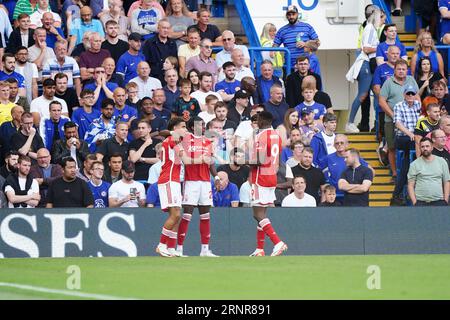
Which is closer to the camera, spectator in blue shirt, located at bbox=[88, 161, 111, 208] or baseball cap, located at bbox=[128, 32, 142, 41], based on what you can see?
spectator in blue shirt, located at bbox=[88, 161, 111, 208]

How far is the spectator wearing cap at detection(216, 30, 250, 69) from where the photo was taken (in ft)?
74.6

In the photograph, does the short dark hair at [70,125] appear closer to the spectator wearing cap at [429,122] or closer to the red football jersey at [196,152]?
the red football jersey at [196,152]

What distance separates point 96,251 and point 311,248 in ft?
11.5

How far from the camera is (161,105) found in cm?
2134

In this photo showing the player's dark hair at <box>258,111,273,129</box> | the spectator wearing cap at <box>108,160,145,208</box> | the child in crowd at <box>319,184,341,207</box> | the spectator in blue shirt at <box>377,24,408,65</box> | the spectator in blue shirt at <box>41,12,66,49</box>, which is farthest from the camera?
the spectator in blue shirt at <box>377,24,408,65</box>

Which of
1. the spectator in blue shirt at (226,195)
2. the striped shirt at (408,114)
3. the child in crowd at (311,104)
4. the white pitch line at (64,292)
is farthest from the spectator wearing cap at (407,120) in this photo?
the white pitch line at (64,292)

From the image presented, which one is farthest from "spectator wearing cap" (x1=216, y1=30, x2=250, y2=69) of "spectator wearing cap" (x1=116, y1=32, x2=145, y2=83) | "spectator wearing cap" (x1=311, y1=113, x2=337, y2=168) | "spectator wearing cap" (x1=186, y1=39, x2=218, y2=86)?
"spectator wearing cap" (x1=311, y1=113, x2=337, y2=168)

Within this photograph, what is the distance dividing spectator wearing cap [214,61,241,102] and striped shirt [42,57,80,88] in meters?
2.59

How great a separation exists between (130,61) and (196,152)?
543cm

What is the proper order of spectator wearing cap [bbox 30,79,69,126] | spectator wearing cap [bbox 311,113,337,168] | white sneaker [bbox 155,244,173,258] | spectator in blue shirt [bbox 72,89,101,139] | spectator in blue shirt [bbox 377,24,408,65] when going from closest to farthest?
white sneaker [bbox 155,244,173,258] < spectator wearing cap [bbox 30,79,69,126] < spectator in blue shirt [bbox 72,89,101,139] < spectator wearing cap [bbox 311,113,337,168] < spectator in blue shirt [bbox 377,24,408,65]

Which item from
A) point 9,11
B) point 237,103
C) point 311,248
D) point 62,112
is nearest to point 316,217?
point 311,248

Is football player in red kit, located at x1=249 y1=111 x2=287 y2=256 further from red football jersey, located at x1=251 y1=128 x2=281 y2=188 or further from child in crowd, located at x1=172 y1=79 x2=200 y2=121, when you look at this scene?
child in crowd, located at x1=172 y1=79 x2=200 y2=121
